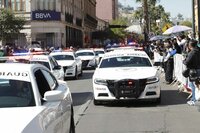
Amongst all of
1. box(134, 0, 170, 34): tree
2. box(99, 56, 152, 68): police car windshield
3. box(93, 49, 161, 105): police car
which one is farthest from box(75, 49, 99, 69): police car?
box(134, 0, 170, 34): tree

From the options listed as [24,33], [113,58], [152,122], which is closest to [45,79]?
[152,122]

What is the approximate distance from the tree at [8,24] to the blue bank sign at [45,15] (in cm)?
858

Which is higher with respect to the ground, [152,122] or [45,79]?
[45,79]

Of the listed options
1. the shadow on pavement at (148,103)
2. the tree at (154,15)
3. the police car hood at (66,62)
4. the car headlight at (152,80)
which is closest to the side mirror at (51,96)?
the car headlight at (152,80)

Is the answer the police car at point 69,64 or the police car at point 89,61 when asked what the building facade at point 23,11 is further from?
the police car at point 69,64

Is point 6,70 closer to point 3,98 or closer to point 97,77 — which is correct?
point 3,98

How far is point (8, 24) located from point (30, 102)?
4692cm

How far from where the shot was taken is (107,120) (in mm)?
11453

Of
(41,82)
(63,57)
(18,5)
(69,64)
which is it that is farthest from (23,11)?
(41,82)

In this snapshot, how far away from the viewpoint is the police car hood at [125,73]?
45.0 feet

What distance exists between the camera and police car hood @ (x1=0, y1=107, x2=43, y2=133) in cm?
491

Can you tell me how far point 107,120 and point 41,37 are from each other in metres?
52.8

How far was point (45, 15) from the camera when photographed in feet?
204

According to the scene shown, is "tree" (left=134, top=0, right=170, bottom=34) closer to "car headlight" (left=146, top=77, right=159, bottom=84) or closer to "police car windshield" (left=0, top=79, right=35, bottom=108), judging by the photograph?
"car headlight" (left=146, top=77, right=159, bottom=84)
